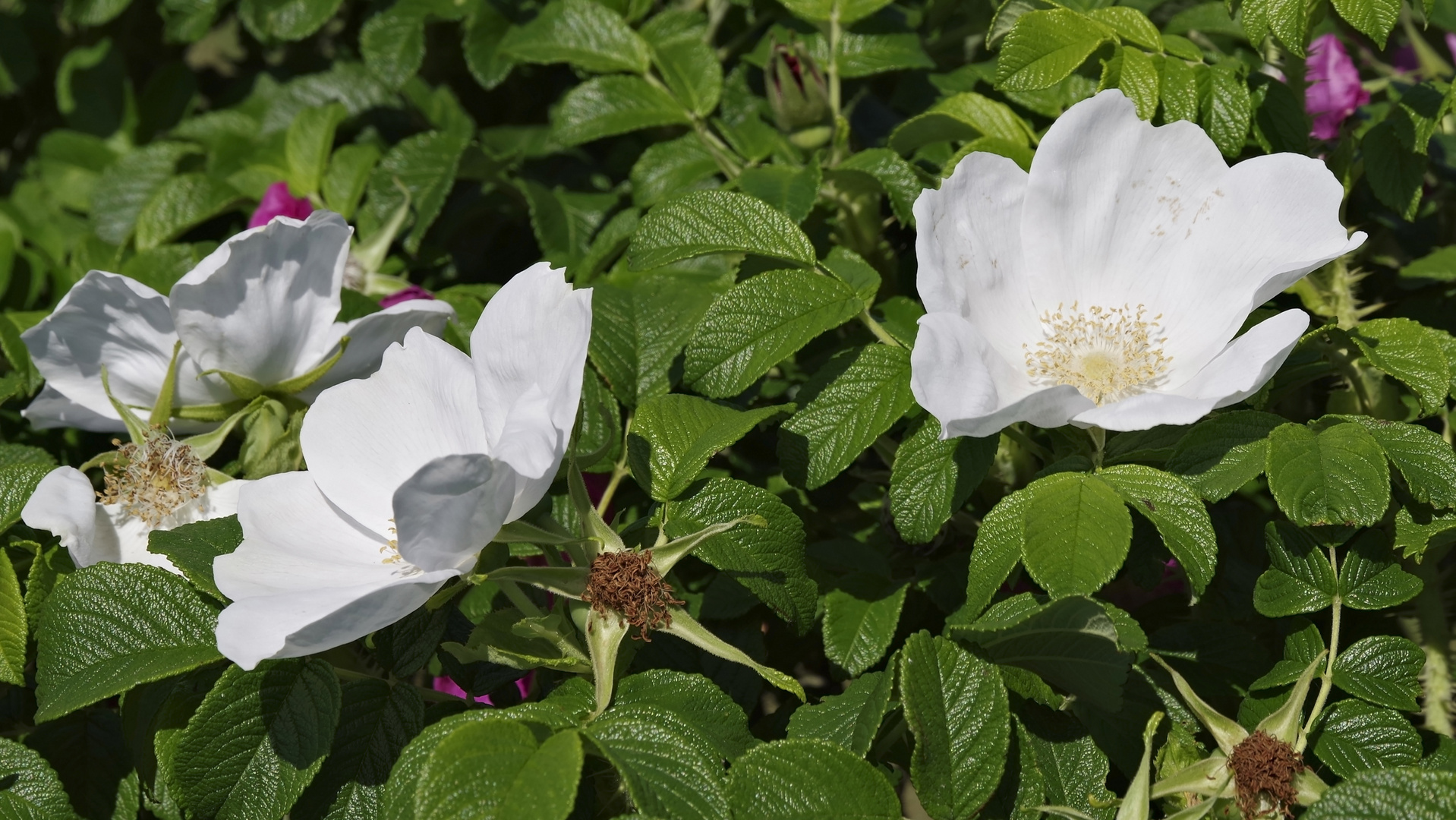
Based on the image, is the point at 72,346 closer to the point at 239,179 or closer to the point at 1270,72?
the point at 239,179

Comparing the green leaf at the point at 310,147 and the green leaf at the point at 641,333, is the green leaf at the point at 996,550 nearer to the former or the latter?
the green leaf at the point at 641,333

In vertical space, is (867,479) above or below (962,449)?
below

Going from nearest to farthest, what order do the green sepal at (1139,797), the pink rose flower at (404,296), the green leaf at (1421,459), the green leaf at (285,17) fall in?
the green sepal at (1139,797), the green leaf at (1421,459), the pink rose flower at (404,296), the green leaf at (285,17)

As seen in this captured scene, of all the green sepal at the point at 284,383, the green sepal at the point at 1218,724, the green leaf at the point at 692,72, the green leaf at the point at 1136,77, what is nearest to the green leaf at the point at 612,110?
the green leaf at the point at 692,72

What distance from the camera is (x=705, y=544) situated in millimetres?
1131

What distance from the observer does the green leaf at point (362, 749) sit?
1139mm

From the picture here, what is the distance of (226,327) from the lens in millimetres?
1323

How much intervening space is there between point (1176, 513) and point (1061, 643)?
157 mm

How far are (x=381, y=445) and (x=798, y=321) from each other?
455 millimetres

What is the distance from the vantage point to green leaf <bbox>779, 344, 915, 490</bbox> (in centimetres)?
121

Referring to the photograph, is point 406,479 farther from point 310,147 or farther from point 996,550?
point 310,147

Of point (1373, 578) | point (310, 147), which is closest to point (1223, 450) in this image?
point (1373, 578)

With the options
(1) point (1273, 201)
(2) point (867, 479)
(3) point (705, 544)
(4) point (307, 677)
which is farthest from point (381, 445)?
(1) point (1273, 201)

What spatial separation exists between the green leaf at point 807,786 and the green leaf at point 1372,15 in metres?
0.89
